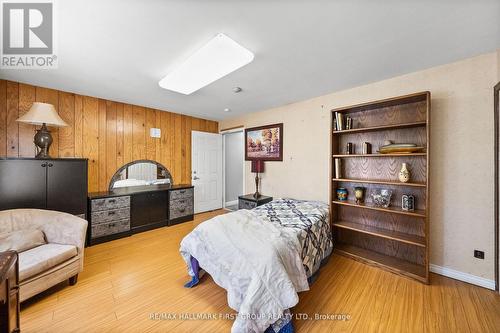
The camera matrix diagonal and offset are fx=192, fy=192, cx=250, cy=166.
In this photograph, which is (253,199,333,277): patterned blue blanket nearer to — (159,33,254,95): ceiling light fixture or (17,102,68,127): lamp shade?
(159,33,254,95): ceiling light fixture

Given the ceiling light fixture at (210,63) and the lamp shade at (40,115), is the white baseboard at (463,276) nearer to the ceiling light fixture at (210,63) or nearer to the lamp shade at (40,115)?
the ceiling light fixture at (210,63)

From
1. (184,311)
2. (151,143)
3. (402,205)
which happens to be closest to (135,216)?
(151,143)

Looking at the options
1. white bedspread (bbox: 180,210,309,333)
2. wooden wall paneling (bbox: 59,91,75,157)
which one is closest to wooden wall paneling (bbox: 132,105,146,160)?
wooden wall paneling (bbox: 59,91,75,157)

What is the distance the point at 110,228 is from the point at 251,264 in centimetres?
271

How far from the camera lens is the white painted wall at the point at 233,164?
17.6 ft

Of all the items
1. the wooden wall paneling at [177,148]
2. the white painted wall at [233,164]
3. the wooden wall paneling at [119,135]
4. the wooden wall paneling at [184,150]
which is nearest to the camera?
the wooden wall paneling at [119,135]

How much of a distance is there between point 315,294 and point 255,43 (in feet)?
7.98

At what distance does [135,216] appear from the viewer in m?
3.33

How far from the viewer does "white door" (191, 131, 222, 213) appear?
15.0ft

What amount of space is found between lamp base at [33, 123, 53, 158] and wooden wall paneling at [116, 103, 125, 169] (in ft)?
3.09

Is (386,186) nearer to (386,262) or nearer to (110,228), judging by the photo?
(386,262)

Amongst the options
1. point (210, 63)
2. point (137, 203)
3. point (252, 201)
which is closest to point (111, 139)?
point (137, 203)

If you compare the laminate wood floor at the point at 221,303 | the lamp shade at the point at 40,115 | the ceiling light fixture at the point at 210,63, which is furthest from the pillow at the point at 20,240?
the ceiling light fixture at the point at 210,63

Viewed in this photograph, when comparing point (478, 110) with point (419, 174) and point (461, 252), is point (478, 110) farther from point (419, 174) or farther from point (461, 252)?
point (461, 252)
